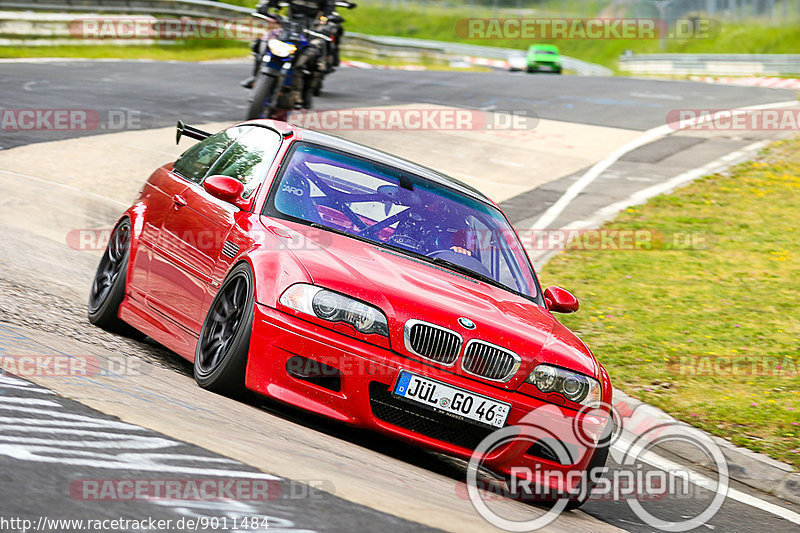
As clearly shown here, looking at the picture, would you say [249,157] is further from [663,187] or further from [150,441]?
[663,187]

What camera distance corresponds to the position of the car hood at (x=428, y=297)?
207 inches

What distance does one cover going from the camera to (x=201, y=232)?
21.1 feet

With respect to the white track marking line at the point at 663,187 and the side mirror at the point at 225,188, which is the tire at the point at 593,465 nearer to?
the side mirror at the point at 225,188

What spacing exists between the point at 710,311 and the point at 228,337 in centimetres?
619

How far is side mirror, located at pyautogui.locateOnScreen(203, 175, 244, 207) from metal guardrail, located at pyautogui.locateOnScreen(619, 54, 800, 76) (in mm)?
37620

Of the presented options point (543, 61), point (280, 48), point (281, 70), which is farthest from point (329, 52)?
point (543, 61)

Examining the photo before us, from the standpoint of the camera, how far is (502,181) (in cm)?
1564

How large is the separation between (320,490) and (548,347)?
188 centimetres

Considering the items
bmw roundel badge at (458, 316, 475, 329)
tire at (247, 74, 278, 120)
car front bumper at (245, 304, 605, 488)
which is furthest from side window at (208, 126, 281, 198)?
tire at (247, 74, 278, 120)

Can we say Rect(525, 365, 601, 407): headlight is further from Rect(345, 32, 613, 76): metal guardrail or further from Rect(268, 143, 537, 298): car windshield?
Rect(345, 32, 613, 76): metal guardrail

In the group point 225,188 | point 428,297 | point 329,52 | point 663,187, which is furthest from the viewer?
point 329,52

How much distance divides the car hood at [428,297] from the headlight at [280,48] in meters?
8.33

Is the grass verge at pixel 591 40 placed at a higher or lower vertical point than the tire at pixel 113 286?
lower

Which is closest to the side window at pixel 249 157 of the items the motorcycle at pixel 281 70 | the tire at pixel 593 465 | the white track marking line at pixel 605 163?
the tire at pixel 593 465
